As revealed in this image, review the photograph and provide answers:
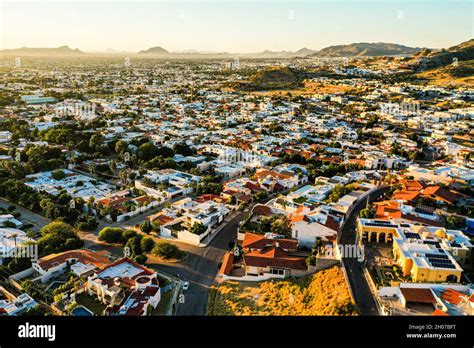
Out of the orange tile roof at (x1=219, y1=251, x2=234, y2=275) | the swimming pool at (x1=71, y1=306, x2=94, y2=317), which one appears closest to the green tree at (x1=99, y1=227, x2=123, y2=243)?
the orange tile roof at (x1=219, y1=251, x2=234, y2=275)

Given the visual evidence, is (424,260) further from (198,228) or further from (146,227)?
(146,227)

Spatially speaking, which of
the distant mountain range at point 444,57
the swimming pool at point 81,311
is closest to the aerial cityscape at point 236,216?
the swimming pool at point 81,311

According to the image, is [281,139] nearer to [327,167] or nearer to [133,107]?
[327,167]

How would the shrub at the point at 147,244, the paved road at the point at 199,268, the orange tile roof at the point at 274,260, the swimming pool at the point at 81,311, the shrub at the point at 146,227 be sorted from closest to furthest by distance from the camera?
the swimming pool at the point at 81,311 → the paved road at the point at 199,268 → the orange tile roof at the point at 274,260 → the shrub at the point at 147,244 → the shrub at the point at 146,227

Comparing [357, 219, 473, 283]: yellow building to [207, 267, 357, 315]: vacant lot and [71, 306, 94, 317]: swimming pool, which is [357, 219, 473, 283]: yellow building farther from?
[71, 306, 94, 317]: swimming pool

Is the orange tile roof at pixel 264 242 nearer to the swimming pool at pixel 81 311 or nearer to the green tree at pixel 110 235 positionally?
the green tree at pixel 110 235

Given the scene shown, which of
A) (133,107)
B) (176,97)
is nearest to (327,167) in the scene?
(133,107)

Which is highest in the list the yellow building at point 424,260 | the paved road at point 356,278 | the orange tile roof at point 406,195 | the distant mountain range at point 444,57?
the distant mountain range at point 444,57
